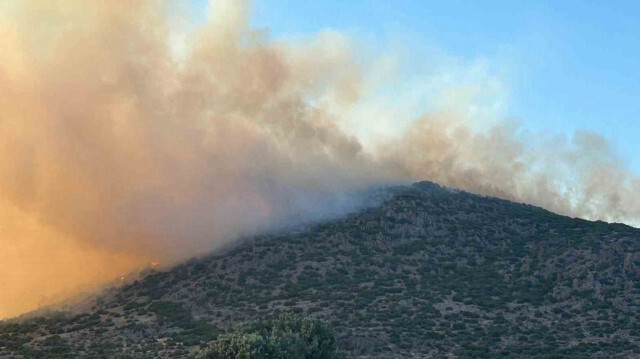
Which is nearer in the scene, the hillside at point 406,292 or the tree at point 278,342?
the tree at point 278,342

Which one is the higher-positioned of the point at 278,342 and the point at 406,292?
the point at 406,292

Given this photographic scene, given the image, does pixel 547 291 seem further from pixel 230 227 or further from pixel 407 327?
pixel 230 227

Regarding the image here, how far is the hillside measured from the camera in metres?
73.3

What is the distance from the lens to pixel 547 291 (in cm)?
8750

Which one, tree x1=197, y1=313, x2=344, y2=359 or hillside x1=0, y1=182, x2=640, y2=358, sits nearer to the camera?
tree x1=197, y1=313, x2=344, y2=359

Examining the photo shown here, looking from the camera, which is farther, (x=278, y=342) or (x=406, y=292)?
(x=406, y=292)

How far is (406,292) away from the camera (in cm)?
8756

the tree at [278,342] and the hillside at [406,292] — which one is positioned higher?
the hillside at [406,292]

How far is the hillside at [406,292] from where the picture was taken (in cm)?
7331

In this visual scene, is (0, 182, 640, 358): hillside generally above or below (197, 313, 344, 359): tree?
above

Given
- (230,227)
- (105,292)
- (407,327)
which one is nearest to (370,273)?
(407,327)

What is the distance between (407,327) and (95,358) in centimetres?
3262

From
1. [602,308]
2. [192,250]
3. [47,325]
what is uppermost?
[192,250]

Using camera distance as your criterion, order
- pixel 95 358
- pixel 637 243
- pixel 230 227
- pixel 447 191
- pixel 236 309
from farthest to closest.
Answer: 1. pixel 447 191
2. pixel 230 227
3. pixel 637 243
4. pixel 236 309
5. pixel 95 358
